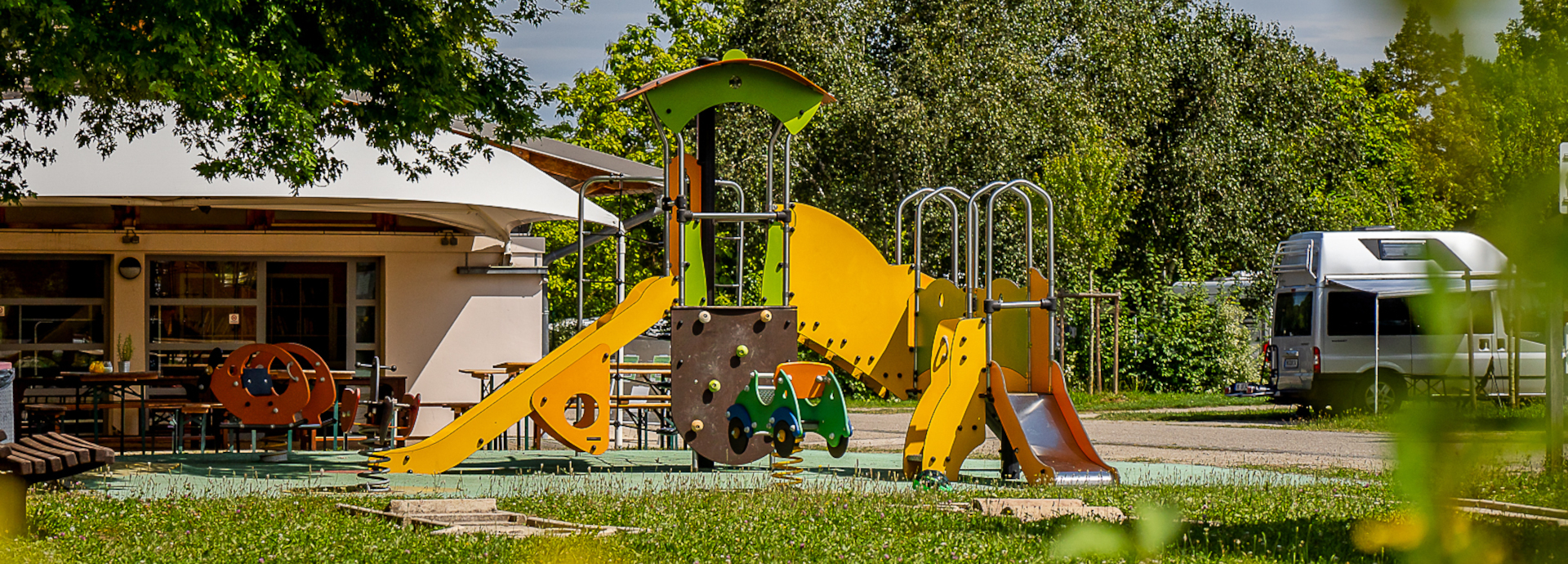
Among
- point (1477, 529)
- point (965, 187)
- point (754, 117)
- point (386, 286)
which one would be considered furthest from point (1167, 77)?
point (1477, 529)

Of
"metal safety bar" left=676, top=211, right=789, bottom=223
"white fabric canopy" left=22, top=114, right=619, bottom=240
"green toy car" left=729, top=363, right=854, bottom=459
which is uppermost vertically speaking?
"white fabric canopy" left=22, top=114, right=619, bottom=240

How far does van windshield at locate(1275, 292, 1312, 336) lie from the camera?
19.2 m

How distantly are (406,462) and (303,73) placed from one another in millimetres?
2612

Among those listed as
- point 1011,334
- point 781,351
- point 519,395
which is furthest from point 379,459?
point 1011,334

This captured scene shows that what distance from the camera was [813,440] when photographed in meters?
15.6

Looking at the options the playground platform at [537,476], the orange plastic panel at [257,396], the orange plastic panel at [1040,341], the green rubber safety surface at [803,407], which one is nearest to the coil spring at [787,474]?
the playground platform at [537,476]

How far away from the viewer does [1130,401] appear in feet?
76.1

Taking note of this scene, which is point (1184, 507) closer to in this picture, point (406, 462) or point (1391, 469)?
point (406, 462)

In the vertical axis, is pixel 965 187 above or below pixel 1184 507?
above

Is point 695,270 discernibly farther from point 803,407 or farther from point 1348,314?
point 1348,314

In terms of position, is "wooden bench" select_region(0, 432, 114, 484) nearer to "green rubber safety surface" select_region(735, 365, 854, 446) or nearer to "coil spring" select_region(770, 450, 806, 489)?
"coil spring" select_region(770, 450, 806, 489)

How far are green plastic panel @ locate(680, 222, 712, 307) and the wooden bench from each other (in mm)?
4705

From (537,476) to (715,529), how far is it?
12.2 ft

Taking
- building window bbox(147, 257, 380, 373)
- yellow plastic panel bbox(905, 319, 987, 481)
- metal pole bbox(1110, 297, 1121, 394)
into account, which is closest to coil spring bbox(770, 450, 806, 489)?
yellow plastic panel bbox(905, 319, 987, 481)
